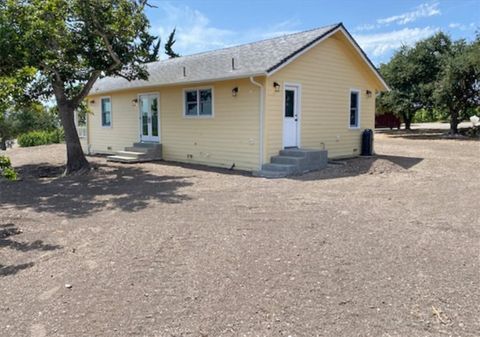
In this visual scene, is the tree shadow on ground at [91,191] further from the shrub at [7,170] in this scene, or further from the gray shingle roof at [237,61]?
the gray shingle roof at [237,61]

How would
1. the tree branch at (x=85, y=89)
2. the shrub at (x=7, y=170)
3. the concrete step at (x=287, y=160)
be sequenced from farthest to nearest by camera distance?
1. the tree branch at (x=85, y=89)
2. the concrete step at (x=287, y=160)
3. the shrub at (x=7, y=170)

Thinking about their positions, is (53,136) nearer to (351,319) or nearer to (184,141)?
(184,141)

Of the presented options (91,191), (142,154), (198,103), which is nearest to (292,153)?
(198,103)

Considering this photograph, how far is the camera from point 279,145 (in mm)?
11781

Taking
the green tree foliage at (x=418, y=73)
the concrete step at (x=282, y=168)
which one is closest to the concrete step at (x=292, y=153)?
the concrete step at (x=282, y=168)

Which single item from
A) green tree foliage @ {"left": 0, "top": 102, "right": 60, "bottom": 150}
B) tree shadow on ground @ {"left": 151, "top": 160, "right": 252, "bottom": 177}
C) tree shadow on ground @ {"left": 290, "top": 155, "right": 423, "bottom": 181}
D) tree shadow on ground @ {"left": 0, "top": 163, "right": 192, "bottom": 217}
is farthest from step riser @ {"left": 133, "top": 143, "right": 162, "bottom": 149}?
green tree foliage @ {"left": 0, "top": 102, "right": 60, "bottom": 150}

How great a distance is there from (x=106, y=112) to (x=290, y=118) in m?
9.65

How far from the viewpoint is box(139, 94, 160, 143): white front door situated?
15.1 m

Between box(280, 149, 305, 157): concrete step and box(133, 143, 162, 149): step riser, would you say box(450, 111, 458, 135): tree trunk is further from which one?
box(133, 143, 162, 149): step riser

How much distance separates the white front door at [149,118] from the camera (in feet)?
49.5

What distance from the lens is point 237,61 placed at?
12.7 meters

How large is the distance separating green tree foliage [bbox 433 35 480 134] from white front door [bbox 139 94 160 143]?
16.4m

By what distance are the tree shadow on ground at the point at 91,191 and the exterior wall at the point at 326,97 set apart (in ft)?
11.3

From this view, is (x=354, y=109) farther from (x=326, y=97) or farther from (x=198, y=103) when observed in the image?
(x=198, y=103)
